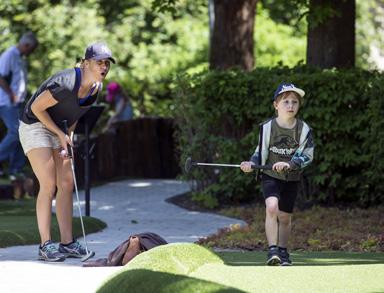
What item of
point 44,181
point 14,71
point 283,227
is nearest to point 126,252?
point 44,181

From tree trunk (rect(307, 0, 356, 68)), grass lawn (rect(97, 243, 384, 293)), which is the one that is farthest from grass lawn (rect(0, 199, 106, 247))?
tree trunk (rect(307, 0, 356, 68))

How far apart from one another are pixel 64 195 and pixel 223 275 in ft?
8.64

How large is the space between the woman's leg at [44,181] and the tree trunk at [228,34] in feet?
26.8

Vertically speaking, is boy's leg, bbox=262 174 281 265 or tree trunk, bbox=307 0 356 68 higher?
tree trunk, bbox=307 0 356 68

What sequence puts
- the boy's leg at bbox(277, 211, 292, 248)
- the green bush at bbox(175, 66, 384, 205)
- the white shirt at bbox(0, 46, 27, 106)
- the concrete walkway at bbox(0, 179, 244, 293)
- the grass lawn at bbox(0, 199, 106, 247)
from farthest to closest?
the white shirt at bbox(0, 46, 27, 106) → the green bush at bbox(175, 66, 384, 205) → the grass lawn at bbox(0, 199, 106, 247) → the boy's leg at bbox(277, 211, 292, 248) → the concrete walkway at bbox(0, 179, 244, 293)

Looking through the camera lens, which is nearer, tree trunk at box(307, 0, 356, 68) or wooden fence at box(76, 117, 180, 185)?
tree trunk at box(307, 0, 356, 68)

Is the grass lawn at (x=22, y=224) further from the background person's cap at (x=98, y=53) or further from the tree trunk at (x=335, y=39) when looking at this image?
the tree trunk at (x=335, y=39)

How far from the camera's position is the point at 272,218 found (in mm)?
9344

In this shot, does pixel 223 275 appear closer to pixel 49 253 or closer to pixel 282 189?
pixel 282 189

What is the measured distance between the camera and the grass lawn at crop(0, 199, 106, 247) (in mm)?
11227

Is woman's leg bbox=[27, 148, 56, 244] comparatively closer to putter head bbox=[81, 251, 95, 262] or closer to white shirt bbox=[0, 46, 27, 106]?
putter head bbox=[81, 251, 95, 262]

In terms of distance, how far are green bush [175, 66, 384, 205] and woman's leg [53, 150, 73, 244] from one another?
458 cm

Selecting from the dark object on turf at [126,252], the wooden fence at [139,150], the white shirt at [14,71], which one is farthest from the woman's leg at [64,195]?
the wooden fence at [139,150]

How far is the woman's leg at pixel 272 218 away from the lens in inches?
366
